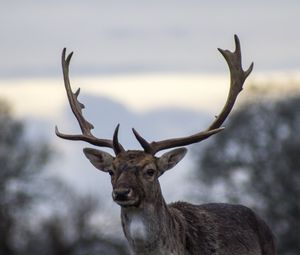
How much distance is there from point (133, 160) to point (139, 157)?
18 cm

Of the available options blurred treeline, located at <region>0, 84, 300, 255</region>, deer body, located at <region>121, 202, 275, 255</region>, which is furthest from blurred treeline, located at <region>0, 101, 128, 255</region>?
deer body, located at <region>121, 202, 275, 255</region>

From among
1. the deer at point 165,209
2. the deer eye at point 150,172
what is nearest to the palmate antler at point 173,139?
the deer at point 165,209

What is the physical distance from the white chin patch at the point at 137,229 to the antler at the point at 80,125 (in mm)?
1092

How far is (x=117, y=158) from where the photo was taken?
23453mm

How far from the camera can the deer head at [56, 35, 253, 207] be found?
22859 millimetres

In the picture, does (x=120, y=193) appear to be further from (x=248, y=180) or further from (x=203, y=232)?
(x=248, y=180)

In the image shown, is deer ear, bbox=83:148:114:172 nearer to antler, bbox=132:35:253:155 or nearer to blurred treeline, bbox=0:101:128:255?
antler, bbox=132:35:253:155

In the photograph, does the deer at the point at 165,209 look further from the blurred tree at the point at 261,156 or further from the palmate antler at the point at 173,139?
the blurred tree at the point at 261,156

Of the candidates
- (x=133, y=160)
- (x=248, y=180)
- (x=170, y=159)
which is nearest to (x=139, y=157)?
(x=133, y=160)

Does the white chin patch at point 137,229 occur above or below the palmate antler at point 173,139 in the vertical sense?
below

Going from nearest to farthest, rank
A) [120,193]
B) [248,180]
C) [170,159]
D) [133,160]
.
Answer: [120,193]
[133,160]
[170,159]
[248,180]

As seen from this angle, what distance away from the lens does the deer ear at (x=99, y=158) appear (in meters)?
23.9

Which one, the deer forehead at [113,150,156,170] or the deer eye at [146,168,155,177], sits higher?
the deer forehead at [113,150,156,170]

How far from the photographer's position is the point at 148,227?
76.5 feet
